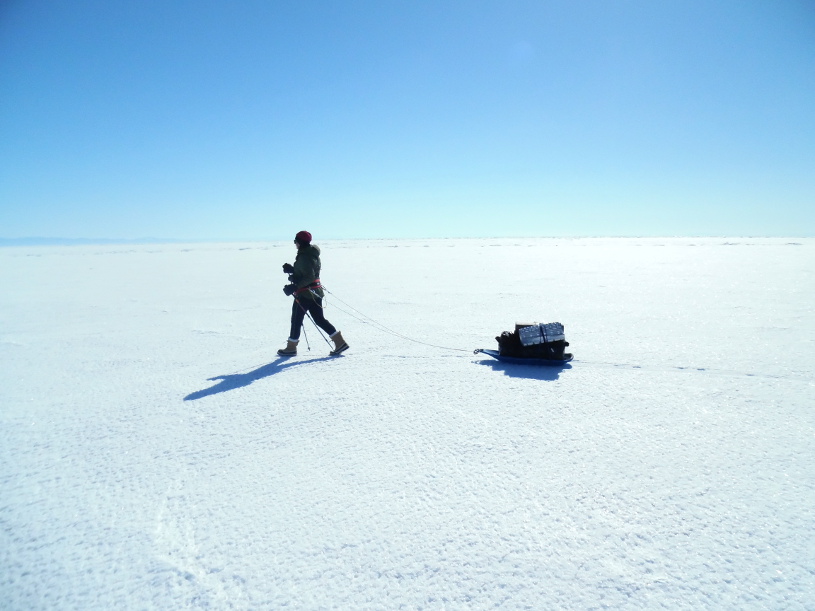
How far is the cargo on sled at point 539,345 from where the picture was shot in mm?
4656

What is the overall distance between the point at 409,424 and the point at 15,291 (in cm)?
1518

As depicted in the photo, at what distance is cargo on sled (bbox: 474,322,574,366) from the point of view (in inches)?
183

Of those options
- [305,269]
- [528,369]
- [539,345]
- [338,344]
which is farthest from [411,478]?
[305,269]

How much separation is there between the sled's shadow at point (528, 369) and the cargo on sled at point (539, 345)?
0.06 m

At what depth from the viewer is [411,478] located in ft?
8.27

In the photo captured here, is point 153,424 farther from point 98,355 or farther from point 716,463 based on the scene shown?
point 716,463

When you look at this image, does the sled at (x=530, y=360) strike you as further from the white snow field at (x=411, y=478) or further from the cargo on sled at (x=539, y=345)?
the white snow field at (x=411, y=478)

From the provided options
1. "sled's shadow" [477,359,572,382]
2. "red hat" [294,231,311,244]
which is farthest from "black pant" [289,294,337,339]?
"sled's shadow" [477,359,572,382]

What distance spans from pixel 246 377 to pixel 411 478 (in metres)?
2.74

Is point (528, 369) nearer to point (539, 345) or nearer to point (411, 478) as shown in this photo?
point (539, 345)

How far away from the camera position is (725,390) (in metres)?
3.78

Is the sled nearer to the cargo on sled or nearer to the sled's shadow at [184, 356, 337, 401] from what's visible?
the cargo on sled

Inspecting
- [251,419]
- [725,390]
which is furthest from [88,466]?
[725,390]

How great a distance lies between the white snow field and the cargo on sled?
16 centimetres
